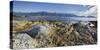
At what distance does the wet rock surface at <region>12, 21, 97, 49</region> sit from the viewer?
1708 millimetres

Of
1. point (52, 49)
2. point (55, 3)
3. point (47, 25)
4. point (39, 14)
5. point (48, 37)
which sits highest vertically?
point (55, 3)

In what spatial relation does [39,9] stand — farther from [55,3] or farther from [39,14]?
[55,3]

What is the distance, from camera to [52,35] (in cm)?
181

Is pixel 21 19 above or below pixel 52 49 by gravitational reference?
above

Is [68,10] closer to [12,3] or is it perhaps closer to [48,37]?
[48,37]

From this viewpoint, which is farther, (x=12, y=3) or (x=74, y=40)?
(x=74, y=40)

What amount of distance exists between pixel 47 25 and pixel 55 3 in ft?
0.80

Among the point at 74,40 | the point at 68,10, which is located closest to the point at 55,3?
the point at 68,10

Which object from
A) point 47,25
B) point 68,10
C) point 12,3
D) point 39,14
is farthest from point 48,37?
point 12,3

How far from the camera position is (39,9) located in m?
1.78

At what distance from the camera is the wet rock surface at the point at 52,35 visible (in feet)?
5.60

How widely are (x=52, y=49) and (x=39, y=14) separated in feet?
1.23
